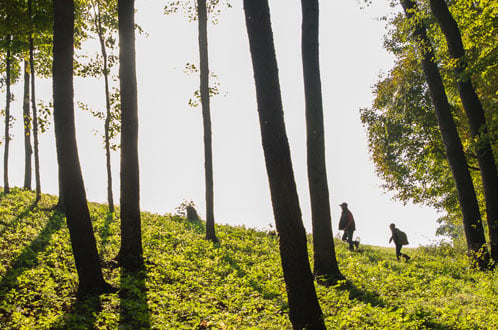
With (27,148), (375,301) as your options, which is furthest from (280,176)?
(27,148)

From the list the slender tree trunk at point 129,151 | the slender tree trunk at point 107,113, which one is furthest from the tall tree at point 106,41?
the slender tree trunk at point 129,151

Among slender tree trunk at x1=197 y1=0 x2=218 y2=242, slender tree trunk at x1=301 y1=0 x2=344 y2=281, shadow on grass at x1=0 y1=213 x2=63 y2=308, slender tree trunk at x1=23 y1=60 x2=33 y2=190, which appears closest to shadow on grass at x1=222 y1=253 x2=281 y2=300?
slender tree trunk at x1=301 y1=0 x2=344 y2=281

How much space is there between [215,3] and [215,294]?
1379 centimetres

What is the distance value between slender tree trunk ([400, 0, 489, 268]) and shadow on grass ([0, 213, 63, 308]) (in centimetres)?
1174

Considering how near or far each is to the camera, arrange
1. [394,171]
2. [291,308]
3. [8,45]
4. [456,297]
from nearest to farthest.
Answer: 1. [291,308]
2. [456,297]
3. [8,45]
4. [394,171]

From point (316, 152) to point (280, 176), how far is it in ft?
13.9

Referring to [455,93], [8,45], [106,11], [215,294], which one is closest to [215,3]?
[106,11]

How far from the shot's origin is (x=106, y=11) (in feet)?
57.7

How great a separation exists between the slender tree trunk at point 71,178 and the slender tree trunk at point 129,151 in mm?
1737

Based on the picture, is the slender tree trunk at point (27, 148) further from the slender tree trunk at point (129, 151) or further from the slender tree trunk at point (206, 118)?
the slender tree trunk at point (129, 151)

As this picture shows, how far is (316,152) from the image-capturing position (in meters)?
9.27

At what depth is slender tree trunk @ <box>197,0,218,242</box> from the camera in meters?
14.2

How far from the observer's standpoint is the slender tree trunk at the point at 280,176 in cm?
513

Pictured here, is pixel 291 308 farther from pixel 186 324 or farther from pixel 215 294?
pixel 215 294
